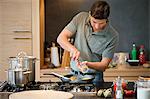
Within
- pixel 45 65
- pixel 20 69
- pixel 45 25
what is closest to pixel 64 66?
pixel 45 65

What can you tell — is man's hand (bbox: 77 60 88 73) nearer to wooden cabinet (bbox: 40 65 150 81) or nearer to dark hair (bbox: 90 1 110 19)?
dark hair (bbox: 90 1 110 19)

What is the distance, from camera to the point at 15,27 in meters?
3.53

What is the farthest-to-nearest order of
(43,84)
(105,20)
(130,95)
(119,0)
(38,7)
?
(119,0) → (38,7) → (105,20) → (43,84) → (130,95)

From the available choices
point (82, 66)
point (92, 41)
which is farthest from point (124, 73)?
point (82, 66)

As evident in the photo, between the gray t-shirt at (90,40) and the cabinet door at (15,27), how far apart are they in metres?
1.06

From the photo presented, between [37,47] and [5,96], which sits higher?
[37,47]

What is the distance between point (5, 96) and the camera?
74.2 inches

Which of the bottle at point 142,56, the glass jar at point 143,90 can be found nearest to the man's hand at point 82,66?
the glass jar at point 143,90

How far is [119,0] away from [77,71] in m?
1.73

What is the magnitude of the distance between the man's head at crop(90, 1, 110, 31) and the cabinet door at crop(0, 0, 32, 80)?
1274 millimetres

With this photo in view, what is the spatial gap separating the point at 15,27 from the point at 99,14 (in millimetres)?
1501

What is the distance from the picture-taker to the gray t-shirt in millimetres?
2559

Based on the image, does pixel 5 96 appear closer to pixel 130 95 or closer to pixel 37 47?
pixel 130 95

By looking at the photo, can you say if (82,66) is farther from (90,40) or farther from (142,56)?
(142,56)
